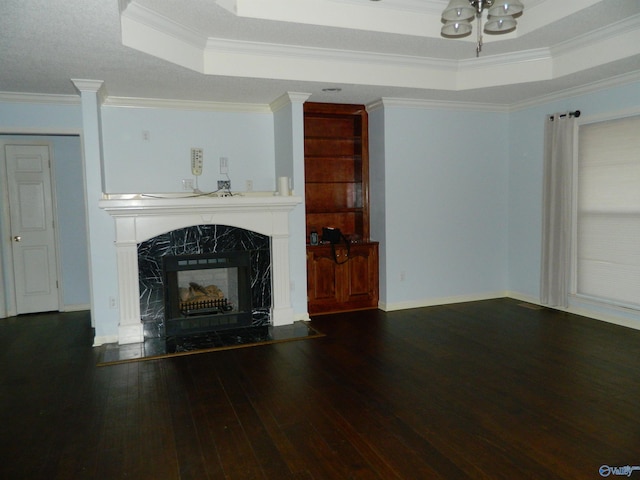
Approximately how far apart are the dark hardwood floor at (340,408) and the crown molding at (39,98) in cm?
244

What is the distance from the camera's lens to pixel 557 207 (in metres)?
5.40

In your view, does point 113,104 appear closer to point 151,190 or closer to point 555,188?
point 151,190

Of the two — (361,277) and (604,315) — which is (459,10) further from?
(604,315)

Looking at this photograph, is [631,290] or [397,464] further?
[631,290]

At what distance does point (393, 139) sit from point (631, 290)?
293 centimetres

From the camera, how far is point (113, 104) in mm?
5008

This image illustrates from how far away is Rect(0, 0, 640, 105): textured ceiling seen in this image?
10.0ft

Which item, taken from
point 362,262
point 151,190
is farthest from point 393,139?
point 151,190

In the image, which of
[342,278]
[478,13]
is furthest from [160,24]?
[342,278]

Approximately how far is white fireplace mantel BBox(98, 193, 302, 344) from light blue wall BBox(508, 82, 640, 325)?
9.55 ft

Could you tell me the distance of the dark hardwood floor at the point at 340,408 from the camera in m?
2.49

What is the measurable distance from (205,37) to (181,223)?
1.76m

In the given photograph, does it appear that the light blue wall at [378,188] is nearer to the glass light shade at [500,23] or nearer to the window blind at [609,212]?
the window blind at [609,212]

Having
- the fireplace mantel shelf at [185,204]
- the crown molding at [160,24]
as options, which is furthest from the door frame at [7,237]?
the crown molding at [160,24]
